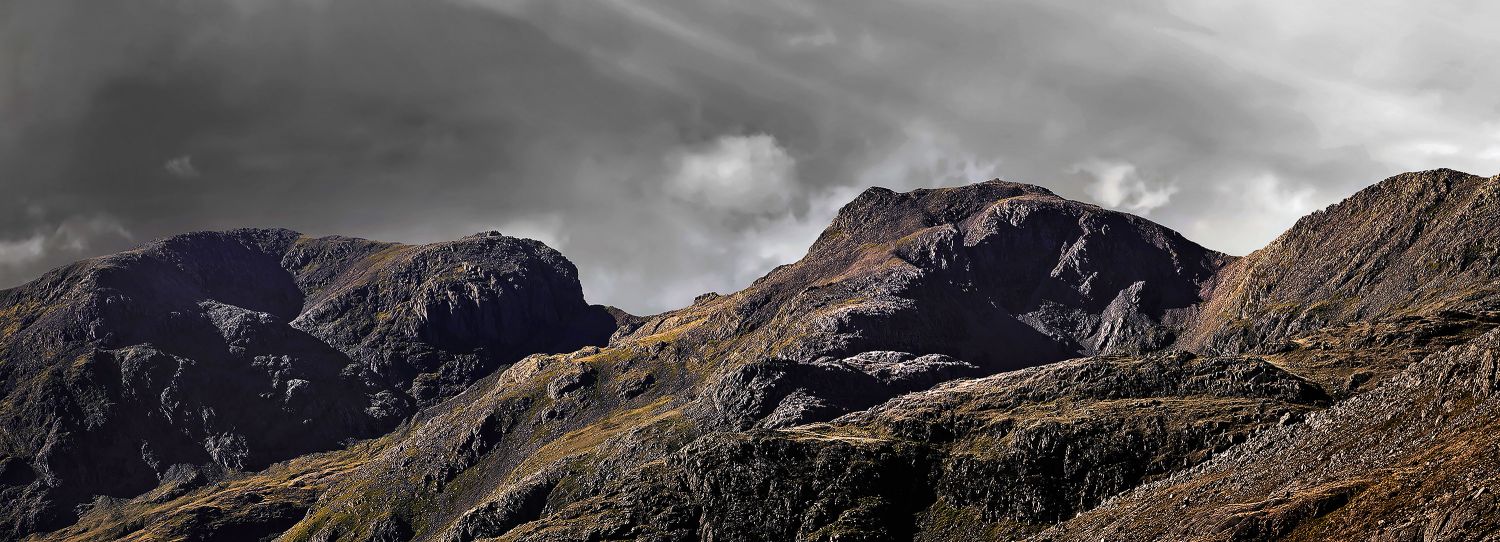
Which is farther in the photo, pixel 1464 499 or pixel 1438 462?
pixel 1438 462

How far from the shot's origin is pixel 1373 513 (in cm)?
14475

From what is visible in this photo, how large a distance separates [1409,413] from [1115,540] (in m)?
44.7

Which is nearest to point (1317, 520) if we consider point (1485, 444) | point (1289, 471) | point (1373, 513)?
point (1373, 513)

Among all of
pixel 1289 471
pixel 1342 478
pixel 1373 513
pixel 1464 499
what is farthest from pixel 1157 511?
pixel 1464 499

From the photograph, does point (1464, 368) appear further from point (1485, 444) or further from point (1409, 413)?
point (1485, 444)

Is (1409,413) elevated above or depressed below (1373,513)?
above

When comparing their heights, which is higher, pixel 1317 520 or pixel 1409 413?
pixel 1409 413

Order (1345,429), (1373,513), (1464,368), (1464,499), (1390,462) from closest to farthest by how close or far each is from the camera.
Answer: (1464,499)
(1373,513)
(1390,462)
(1464,368)
(1345,429)

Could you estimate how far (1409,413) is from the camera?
183625 millimetres

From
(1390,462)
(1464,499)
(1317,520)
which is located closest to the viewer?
(1464,499)

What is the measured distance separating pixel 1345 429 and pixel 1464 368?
2079cm

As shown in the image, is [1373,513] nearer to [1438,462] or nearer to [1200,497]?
[1438,462]

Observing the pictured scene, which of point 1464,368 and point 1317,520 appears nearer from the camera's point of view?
point 1317,520

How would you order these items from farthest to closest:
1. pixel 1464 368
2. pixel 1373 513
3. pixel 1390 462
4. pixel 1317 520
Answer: pixel 1464 368
pixel 1390 462
pixel 1317 520
pixel 1373 513
